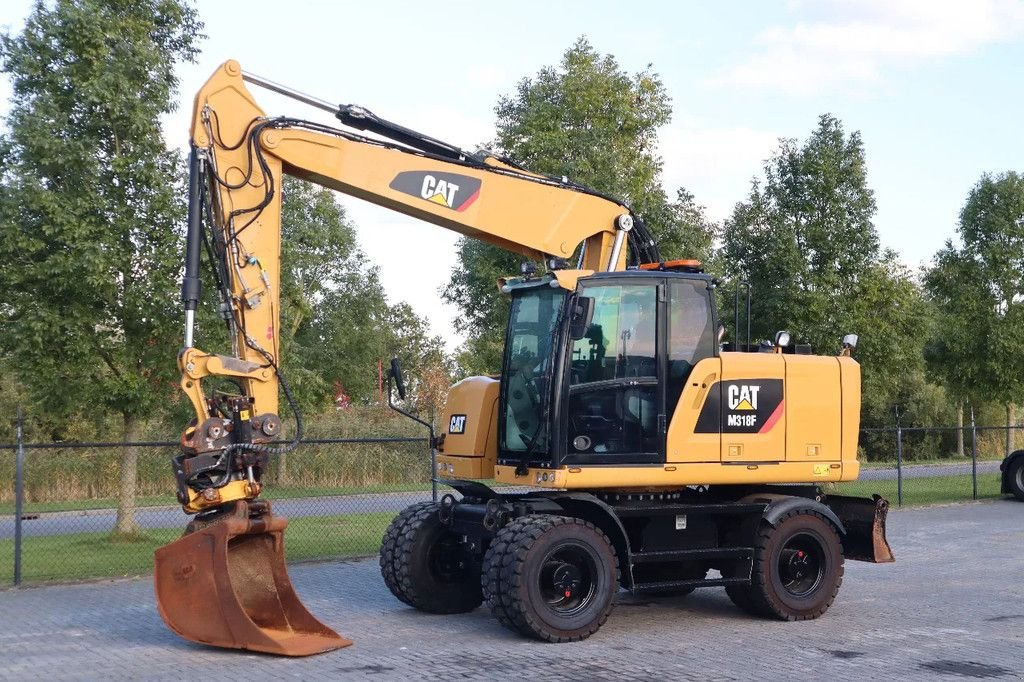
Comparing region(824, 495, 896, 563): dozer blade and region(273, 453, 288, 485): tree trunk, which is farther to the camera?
region(273, 453, 288, 485): tree trunk

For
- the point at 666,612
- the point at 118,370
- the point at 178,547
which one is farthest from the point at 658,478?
the point at 118,370

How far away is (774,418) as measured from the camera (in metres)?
10.6

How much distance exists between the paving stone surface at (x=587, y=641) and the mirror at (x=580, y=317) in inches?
100

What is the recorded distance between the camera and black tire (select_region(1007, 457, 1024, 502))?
2256 centimetres

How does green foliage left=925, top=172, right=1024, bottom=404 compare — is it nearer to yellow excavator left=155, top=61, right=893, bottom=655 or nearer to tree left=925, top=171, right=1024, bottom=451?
tree left=925, top=171, right=1024, bottom=451

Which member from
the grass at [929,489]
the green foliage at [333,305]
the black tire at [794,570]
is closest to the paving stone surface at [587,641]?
the black tire at [794,570]

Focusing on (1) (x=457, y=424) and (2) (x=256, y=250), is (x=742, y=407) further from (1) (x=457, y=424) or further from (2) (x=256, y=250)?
(2) (x=256, y=250)

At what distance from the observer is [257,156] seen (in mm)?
9539

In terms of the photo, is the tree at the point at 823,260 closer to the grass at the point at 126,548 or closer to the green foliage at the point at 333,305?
the grass at the point at 126,548

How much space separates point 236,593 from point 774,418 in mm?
5002

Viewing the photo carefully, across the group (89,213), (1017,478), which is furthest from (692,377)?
(1017,478)

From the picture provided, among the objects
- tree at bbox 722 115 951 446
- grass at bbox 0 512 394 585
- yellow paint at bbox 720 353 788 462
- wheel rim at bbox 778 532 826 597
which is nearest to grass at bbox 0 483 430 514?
grass at bbox 0 512 394 585

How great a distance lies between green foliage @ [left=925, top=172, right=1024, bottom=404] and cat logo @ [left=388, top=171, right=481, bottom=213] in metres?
18.3

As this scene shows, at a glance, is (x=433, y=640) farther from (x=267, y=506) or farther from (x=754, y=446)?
(x=754, y=446)
